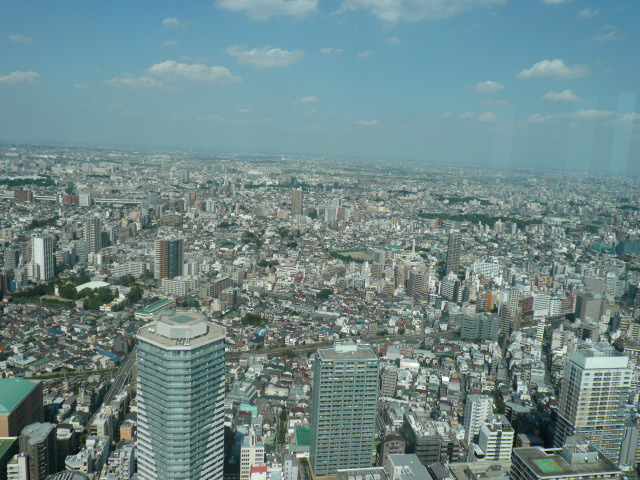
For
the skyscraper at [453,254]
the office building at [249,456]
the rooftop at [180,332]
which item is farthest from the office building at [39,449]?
the skyscraper at [453,254]

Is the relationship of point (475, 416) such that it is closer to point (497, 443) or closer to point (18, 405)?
point (497, 443)

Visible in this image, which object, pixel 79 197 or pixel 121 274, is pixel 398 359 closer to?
pixel 121 274

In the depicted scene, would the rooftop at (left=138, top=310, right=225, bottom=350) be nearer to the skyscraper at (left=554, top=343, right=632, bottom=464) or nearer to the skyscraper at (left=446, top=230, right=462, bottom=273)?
the skyscraper at (left=554, top=343, right=632, bottom=464)

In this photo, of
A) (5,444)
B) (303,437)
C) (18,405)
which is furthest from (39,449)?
(303,437)

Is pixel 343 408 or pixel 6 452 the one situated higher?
pixel 343 408

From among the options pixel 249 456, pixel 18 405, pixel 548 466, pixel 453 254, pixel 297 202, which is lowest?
pixel 249 456

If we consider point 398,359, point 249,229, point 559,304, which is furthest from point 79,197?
point 559,304

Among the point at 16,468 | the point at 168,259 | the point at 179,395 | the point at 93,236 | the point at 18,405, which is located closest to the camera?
the point at 179,395
